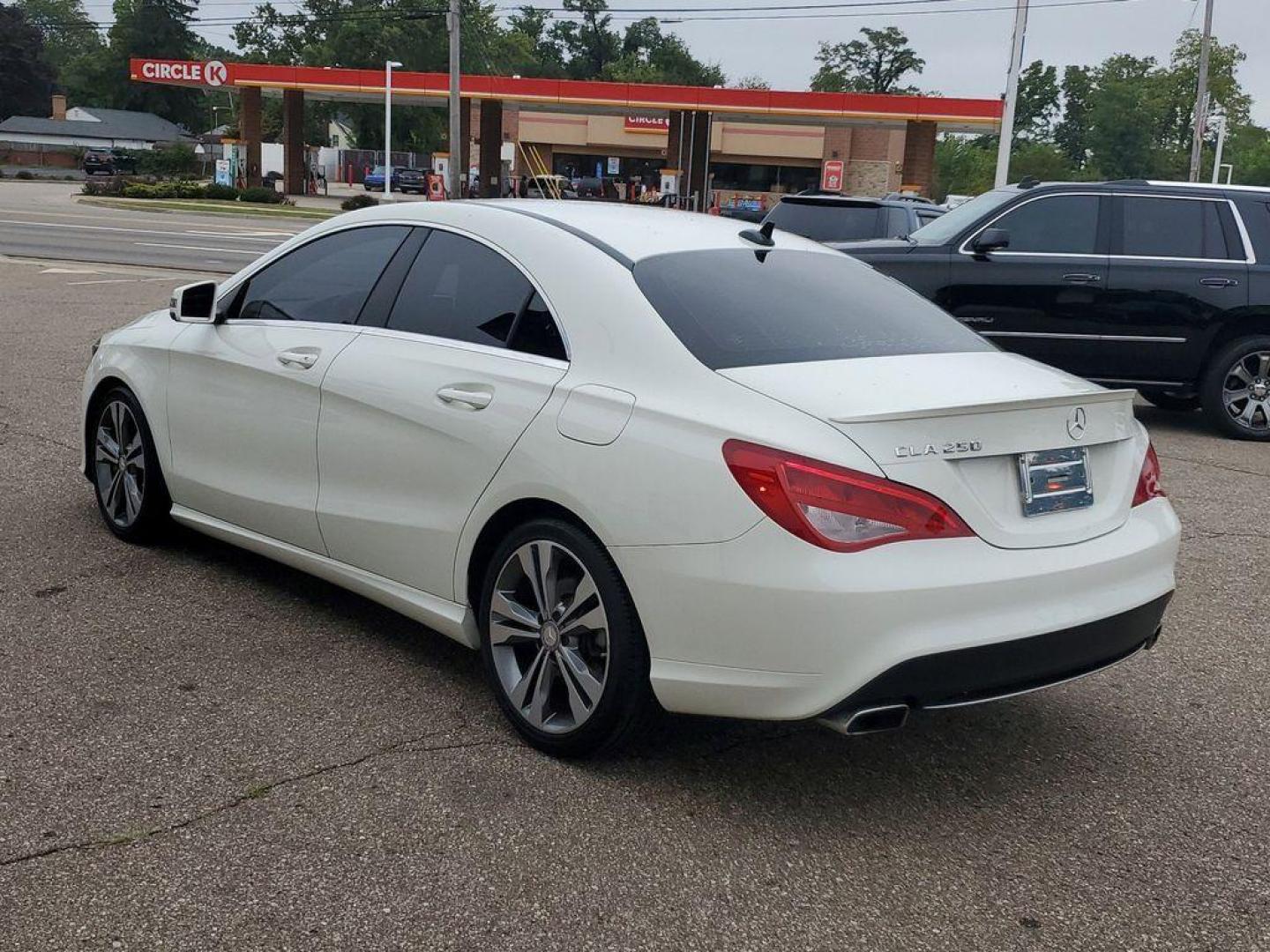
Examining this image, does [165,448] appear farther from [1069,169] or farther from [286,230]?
[1069,169]

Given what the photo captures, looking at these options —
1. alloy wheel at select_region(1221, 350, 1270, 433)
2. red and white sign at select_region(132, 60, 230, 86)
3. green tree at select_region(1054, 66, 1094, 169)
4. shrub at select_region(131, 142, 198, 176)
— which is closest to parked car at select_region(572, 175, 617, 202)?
red and white sign at select_region(132, 60, 230, 86)

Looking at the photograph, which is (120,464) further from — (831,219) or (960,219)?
Result: (831,219)

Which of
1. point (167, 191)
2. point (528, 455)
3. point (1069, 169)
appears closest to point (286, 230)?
point (167, 191)

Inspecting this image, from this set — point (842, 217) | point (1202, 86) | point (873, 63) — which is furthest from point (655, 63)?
point (842, 217)

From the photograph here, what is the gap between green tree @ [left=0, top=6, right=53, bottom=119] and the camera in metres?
118

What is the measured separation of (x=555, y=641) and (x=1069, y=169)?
Answer: 11787 cm

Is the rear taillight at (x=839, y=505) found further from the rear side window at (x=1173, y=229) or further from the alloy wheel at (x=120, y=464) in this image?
the rear side window at (x=1173, y=229)

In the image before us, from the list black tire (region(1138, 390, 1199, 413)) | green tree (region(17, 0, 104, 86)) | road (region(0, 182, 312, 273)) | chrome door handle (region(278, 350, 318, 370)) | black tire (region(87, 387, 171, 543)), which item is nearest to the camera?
chrome door handle (region(278, 350, 318, 370))

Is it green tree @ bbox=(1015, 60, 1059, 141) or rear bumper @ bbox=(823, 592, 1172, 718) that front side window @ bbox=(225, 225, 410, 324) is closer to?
rear bumper @ bbox=(823, 592, 1172, 718)

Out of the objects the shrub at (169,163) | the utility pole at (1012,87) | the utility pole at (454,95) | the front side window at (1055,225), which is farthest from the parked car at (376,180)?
the front side window at (1055,225)

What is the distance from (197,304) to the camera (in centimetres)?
548

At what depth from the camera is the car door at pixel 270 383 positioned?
4871mm

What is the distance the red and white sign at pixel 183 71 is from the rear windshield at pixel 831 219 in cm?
4904

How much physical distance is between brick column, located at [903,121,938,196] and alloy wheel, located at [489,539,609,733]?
50314 mm
